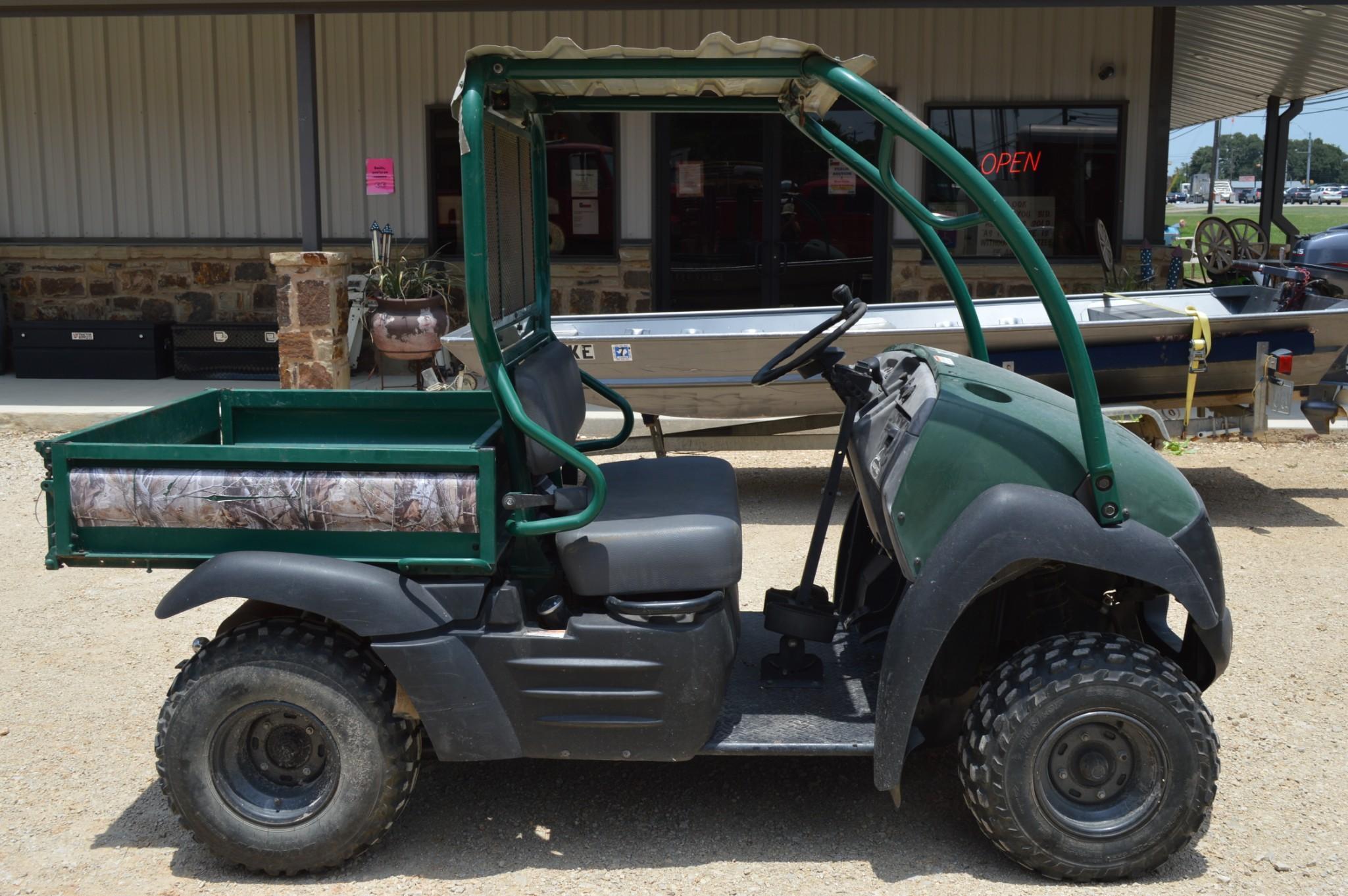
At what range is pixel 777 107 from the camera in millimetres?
3828

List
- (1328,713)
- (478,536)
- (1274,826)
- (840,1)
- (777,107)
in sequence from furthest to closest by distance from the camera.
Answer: (840,1), (1328,713), (777,107), (1274,826), (478,536)

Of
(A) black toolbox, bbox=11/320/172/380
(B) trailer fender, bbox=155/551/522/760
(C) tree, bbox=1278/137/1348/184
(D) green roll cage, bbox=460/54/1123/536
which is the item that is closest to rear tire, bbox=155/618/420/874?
(B) trailer fender, bbox=155/551/522/760

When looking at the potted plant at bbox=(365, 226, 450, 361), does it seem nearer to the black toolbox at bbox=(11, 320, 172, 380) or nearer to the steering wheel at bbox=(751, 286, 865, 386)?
the black toolbox at bbox=(11, 320, 172, 380)

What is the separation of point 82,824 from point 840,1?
6996 millimetres

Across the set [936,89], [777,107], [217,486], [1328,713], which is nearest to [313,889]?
[217,486]

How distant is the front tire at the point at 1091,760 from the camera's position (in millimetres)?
3045

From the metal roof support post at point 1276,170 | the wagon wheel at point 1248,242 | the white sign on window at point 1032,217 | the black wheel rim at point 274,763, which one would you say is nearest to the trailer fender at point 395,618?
the black wheel rim at point 274,763

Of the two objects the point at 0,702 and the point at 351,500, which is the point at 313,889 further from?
the point at 0,702

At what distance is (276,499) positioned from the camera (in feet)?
10.3

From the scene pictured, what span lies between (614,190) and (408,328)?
99.1 inches

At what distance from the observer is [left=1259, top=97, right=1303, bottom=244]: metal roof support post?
45.0ft

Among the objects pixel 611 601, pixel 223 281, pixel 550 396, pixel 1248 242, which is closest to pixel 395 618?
pixel 611 601

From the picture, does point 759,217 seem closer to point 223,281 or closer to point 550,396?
point 223,281

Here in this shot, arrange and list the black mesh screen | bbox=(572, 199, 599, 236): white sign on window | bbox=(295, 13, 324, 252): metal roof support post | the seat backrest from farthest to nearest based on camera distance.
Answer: bbox=(572, 199, 599, 236): white sign on window < bbox=(295, 13, 324, 252): metal roof support post < the black mesh screen < the seat backrest
